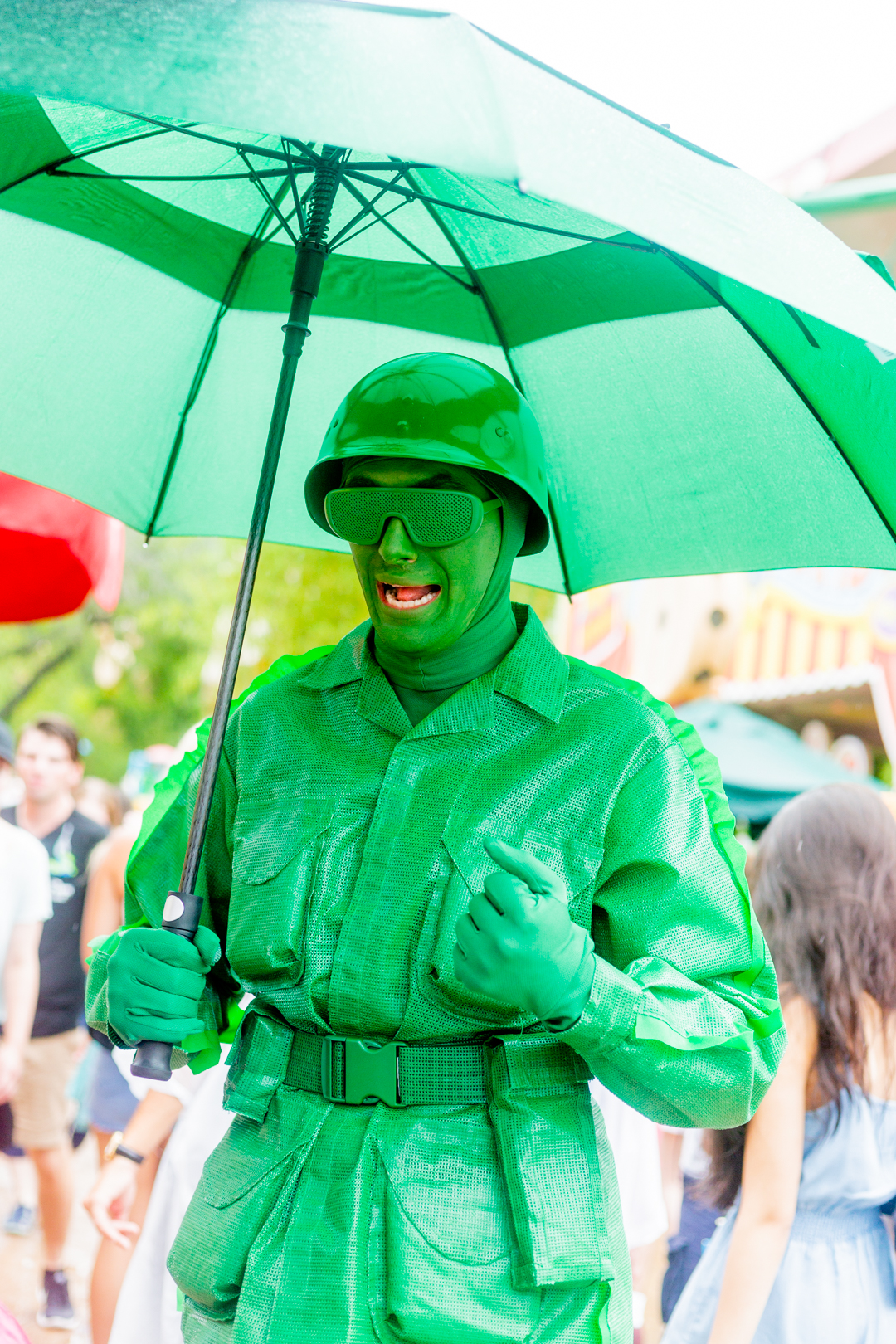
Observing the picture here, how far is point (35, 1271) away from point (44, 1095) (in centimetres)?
85

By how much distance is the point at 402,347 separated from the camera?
2658 millimetres

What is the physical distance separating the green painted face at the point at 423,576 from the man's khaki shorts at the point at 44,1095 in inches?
169

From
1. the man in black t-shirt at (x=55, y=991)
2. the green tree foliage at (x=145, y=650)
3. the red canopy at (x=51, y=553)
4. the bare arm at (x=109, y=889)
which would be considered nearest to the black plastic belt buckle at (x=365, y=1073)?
the red canopy at (x=51, y=553)

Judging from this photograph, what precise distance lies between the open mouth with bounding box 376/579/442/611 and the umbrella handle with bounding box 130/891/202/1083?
52 cm

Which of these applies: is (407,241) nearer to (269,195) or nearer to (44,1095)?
(269,195)

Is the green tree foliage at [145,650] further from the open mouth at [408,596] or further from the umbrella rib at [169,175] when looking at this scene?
the open mouth at [408,596]

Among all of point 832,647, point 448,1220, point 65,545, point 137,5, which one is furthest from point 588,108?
point 832,647

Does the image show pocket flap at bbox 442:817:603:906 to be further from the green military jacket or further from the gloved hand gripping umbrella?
the gloved hand gripping umbrella

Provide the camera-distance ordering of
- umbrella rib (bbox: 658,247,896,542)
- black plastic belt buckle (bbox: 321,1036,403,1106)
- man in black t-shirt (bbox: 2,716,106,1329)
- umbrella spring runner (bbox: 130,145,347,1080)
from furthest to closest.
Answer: man in black t-shirt (bbox: 2,716,106,1329) < umbrella rib (bbox: 658,247,896,542) < umbrella spring runner (bbox: 130,145,347,1080) < black plastic belt buckle (bbox: 321,1036,403,1106)

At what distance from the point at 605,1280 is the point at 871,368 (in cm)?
141

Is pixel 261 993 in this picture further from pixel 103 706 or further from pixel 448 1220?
pixel 103 706

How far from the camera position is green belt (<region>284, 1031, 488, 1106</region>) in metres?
1.88

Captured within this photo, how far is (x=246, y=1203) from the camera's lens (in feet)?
6.29

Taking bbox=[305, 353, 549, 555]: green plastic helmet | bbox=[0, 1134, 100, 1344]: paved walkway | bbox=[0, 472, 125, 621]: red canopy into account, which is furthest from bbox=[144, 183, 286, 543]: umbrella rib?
bbox=[0, 1134, 100, 1344]: paved walkway
